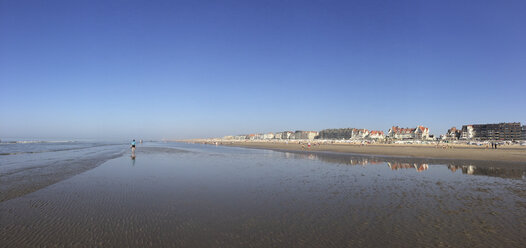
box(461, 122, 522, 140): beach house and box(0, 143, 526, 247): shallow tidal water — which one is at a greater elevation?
box(461, 122, 522, 140): beach house

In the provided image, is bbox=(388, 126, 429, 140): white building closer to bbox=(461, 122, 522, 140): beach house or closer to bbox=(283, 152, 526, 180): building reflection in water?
bbox=(461, 122, 522, 140): beach house

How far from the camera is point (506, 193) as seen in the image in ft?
33.1

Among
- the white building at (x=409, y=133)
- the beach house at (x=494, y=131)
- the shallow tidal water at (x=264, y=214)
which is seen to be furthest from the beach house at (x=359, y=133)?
the shallow tidal water at (x=264, y=214)

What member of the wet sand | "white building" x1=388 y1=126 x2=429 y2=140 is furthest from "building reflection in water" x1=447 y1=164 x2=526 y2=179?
"white building" x1=388 y1=126 x2=429 y2=140

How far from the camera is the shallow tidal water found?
17.5ft

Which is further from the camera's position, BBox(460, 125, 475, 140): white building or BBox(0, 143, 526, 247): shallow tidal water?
BBox(460, 125, 475, 140): white building

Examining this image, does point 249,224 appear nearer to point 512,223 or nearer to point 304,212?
point 304,212

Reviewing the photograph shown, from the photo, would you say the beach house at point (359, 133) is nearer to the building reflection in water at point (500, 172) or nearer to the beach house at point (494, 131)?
the beach house at point (494, 131)

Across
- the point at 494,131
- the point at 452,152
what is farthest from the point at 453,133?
the point at 452,152

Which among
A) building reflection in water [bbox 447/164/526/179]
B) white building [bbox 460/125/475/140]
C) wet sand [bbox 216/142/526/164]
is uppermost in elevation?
white building [bbox 460/125/475/140]

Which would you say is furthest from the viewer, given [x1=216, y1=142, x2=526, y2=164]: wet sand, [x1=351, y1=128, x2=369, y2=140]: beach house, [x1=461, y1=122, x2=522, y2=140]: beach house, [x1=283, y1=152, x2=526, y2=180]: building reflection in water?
[x1=351, y1=128, x2=369, y2=140]: beach house

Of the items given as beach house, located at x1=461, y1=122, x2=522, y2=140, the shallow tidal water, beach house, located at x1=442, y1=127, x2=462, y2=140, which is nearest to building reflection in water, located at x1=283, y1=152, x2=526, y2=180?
the shallow tidal water

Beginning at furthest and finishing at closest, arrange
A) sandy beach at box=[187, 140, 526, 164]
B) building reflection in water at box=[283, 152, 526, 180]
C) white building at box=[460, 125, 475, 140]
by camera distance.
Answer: white building at box=[460, 125, 475, 140] → sandy beach at box=[187, 140, 526, 164] → building reflection in water at box=[283, 152, 526, 180]

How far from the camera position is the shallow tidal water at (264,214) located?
533cm
